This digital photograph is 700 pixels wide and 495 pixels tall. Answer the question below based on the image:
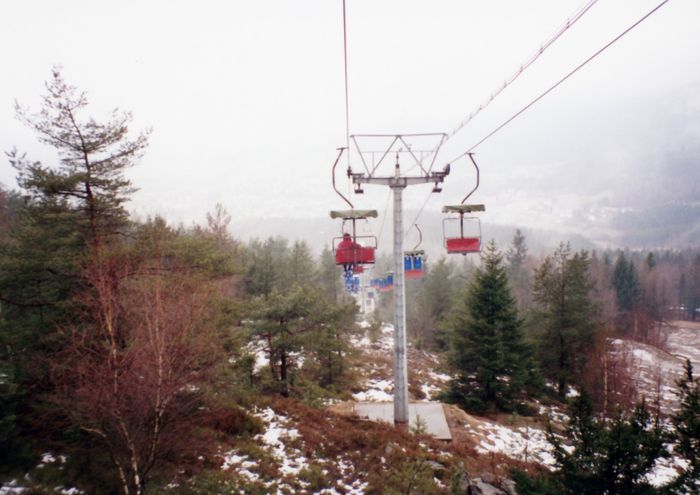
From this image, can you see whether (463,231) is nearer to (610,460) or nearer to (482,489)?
(482,489)

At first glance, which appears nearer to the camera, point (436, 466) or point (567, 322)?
point (436, 466)

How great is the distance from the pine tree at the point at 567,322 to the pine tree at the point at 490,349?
172 inches

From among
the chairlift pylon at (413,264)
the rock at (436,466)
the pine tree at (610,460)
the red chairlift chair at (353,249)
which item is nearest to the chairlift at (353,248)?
the red chairlift chair at (353,249)

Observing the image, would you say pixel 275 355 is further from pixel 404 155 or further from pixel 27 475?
pixel 404 155

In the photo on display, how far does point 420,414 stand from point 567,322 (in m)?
15.2

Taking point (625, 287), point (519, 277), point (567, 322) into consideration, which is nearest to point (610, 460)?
point (567, 322)

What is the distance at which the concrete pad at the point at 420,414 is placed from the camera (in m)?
14.6

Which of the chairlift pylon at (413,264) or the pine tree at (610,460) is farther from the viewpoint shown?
the chairlift pylon at (413,264)

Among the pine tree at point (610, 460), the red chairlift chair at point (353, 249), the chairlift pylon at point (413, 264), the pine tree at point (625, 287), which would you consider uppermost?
the red chairlift chair at point (353, 249)

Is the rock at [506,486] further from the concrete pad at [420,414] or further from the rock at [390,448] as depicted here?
the concrete pad at [420,414]

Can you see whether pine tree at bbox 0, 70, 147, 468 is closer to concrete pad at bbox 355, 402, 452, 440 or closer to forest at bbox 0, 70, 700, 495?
forest at bbox 0, 70, 700, 495

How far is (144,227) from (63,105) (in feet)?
14.0

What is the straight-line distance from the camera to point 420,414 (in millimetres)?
16172

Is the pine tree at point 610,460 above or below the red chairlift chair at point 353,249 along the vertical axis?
below
